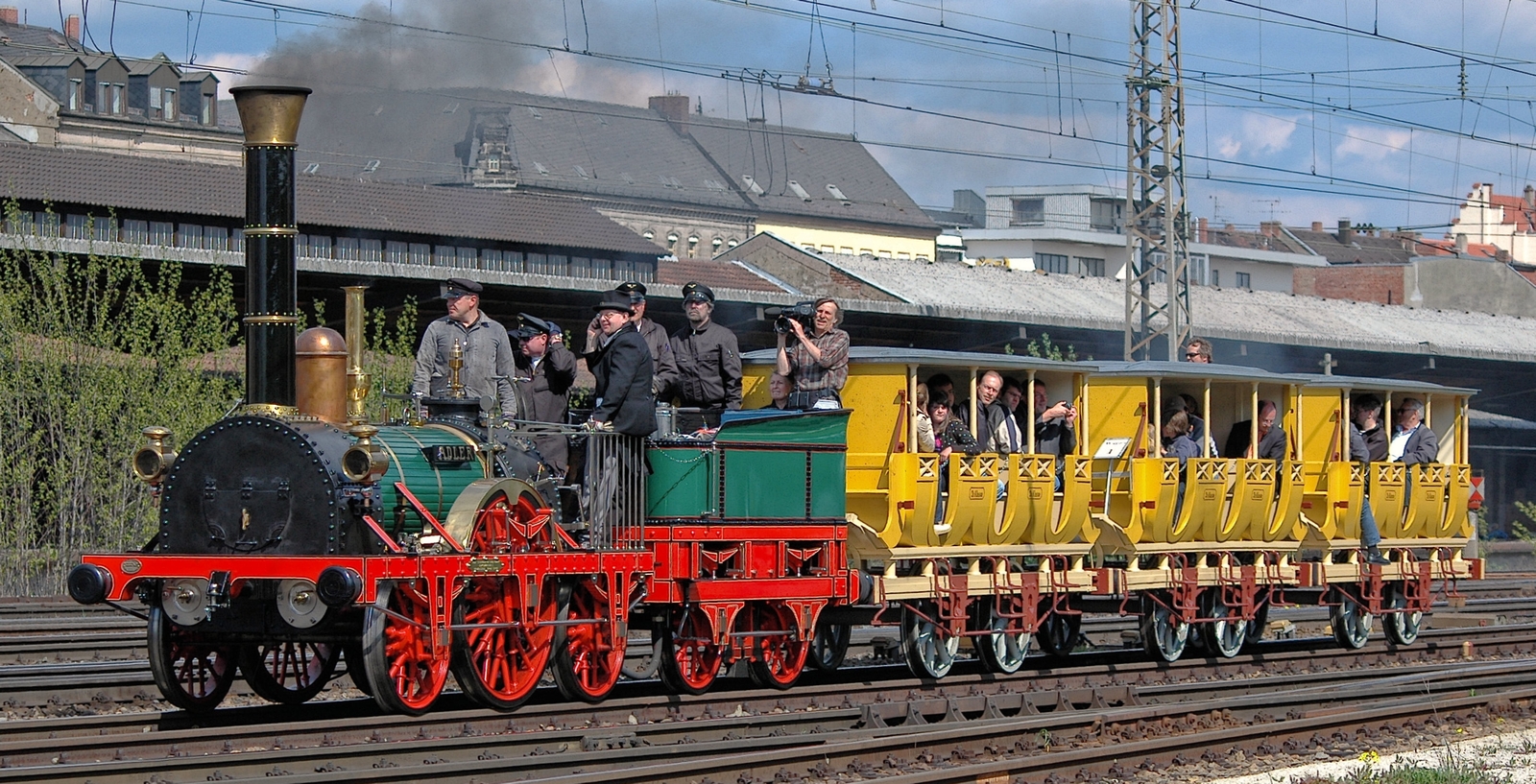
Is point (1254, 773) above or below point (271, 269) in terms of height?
below

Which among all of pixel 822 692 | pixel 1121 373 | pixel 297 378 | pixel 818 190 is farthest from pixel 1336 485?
pixel 818 190

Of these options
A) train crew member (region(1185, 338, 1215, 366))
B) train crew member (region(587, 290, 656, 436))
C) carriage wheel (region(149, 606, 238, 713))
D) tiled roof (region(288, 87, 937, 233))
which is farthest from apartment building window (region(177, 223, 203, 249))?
carriage wheel (region(149, 606, 238, 713))

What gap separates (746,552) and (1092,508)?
14.6 feet

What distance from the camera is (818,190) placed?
87.1m

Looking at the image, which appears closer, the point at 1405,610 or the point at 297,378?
the point at 297,378

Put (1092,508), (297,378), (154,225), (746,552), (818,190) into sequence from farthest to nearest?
(818,190) → (154,225) → (1092,508) → (746,552) → (297,378)

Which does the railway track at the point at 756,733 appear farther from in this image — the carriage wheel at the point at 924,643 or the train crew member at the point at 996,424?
the train crew member at the point at 996,424

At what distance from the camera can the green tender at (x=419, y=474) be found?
10.5 meters

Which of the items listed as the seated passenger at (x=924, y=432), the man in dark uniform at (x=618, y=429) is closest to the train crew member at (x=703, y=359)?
the man in dark uniform at (x=618, y=429)

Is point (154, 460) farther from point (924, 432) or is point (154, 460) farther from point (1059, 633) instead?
point (1059, 633)

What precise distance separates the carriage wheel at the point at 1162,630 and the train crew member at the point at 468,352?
664 cm

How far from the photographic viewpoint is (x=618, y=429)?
11852 mm

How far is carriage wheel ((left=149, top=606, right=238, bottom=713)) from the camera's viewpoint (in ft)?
34.6

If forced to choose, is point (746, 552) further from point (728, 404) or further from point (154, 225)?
point (154, 225)
